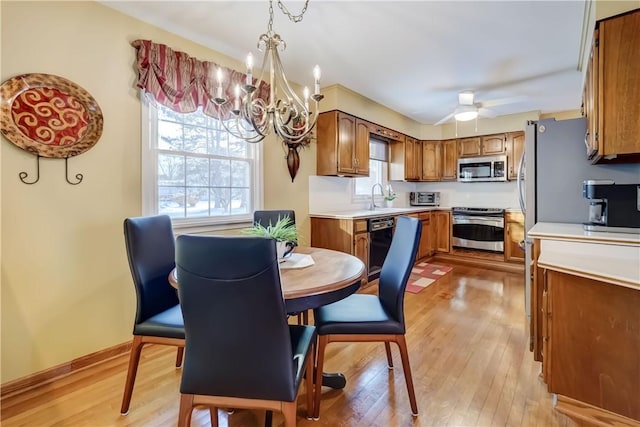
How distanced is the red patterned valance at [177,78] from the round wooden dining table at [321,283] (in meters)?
1.49

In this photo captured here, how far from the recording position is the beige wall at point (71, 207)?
1767 millimetres

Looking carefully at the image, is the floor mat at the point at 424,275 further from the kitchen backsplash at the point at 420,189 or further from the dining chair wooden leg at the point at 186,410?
the dining chair wooden leg at the point at 186,410

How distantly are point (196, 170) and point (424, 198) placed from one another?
442 centimetres

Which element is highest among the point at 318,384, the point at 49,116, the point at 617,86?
the point at 617,86

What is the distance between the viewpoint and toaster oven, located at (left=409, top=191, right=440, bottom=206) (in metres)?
5.70

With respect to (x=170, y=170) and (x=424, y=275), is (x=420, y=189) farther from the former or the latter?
(x=170, y=170)

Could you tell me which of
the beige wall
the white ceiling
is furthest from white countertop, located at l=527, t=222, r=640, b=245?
the beige wall

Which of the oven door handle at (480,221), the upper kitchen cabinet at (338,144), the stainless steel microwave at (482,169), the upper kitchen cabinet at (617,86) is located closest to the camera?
the upper kitchen cabinet at (617,86)

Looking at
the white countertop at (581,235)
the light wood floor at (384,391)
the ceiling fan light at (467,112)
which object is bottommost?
the light wood floor at (384,391)

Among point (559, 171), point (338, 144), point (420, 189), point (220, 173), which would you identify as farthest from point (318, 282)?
point (420, 189)

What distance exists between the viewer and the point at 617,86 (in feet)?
5.65

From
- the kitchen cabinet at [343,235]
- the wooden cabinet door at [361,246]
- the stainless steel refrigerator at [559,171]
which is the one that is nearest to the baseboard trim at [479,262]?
the wooden cabinet door at [361,246]

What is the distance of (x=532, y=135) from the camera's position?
7.72 ft

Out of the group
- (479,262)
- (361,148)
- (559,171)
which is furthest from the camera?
(479,262)
